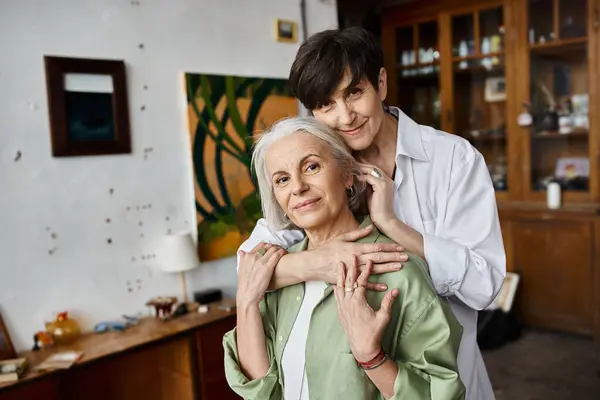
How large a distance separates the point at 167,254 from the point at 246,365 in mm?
1789

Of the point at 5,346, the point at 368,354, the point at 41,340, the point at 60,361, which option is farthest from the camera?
the point at 41,340

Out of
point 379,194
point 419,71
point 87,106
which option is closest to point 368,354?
point 379,194

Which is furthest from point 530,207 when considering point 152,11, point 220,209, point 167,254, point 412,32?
point 152,11

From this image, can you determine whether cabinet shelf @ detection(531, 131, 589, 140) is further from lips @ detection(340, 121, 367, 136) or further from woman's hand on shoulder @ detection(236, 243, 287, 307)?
woman's hand on shoulder @ detection(236, 243, 287, 307)

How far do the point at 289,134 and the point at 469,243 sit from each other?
545 millimetres

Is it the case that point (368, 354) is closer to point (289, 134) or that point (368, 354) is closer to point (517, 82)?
point (289, 134)

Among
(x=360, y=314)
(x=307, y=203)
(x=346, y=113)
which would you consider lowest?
(x=360, y=314)

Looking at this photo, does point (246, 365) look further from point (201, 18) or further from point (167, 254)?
point (201, 18)

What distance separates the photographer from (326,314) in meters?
1.34

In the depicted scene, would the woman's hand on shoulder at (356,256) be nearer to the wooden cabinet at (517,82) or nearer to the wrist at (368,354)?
the wrist at (368,354)

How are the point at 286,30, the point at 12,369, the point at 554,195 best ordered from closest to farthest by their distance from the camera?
the point at 12,369, the point at 286,30, the point at 554,195

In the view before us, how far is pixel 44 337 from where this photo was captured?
8.70ft

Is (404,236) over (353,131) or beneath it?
beneath

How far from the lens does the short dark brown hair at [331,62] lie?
4.34 ft
